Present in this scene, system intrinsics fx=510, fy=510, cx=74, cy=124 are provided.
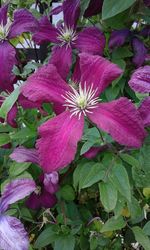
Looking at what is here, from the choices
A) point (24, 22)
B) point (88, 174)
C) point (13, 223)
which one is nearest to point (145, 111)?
point (88, 174)

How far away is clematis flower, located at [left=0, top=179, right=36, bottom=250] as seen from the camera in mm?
704

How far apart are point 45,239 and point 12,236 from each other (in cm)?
22

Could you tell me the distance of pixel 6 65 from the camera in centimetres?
94

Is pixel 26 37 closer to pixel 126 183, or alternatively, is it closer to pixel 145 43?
pixel 145 43

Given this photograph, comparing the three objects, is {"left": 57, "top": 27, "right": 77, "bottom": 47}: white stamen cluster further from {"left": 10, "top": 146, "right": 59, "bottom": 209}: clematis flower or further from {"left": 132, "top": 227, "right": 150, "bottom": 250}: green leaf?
{"left": 132, "top": 227, "right": 150, "bottom": 250}: green leaf

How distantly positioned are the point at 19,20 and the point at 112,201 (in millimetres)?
413

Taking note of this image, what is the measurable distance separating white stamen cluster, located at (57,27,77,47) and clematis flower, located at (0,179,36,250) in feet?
1.16

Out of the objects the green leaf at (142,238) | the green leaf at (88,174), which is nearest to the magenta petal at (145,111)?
the green leaf at (88,174)

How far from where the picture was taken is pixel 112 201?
0.76 meters

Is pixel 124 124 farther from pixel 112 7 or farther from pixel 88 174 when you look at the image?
pixel 112 7

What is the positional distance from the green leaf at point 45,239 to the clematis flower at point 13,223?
0.17 metres

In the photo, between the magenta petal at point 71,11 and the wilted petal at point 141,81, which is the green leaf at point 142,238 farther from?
the magenta petal at point 71,11

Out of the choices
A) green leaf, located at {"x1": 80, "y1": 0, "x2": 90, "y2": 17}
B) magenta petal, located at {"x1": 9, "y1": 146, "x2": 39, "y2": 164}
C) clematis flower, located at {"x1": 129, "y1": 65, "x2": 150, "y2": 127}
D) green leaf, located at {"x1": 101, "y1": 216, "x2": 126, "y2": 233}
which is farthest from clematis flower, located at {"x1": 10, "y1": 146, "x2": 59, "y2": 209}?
green leaf, located at {"x1": 80, "y1": 0, "x2": 90, "y2": 17}

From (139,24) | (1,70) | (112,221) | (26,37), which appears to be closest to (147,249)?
(112,221)
